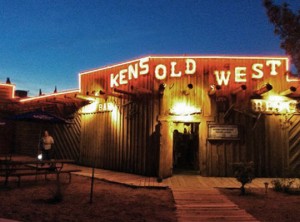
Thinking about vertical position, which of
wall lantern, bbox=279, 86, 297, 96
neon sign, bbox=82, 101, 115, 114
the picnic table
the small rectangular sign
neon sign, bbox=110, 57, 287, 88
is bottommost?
the picnic table

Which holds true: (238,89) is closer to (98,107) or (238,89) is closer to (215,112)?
(215,112)

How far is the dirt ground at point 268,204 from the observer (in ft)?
24.3

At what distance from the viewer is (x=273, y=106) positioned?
511 inches

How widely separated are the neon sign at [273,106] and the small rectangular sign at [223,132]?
1.16 m

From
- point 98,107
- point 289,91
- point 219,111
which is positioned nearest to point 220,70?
point 219,111

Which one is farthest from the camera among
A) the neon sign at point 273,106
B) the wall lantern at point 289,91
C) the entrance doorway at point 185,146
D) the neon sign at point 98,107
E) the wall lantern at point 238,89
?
the entrance doorway at point 185,146

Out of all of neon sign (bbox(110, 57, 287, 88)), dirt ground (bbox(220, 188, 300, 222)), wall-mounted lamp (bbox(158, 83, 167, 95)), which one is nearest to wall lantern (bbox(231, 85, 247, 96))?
neon sign (bbox(110, 57, 287, 88))

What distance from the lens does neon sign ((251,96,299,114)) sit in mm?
12945

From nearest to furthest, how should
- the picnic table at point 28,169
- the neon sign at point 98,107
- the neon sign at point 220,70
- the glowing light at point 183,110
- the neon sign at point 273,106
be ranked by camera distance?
the picnic table at point 28,169 → the glowing light at point 183,110 → the neon sign at point 273,106 → the neon sign at point 220,70 → the neon sign at point 98,107

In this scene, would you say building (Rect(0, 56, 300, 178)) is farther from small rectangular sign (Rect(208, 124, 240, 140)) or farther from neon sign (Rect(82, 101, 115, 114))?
neon sign (Rect(82, 101, 115, 114))

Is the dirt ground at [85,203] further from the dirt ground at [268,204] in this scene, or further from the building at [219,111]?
the building at [219,111]

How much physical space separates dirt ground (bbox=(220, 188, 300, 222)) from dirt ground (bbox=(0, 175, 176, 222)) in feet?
5.89

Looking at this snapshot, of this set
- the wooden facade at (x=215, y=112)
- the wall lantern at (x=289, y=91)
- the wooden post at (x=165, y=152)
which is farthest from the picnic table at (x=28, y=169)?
the wall lantern at (x=289, y=91)

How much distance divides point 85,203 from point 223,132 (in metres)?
6.45
